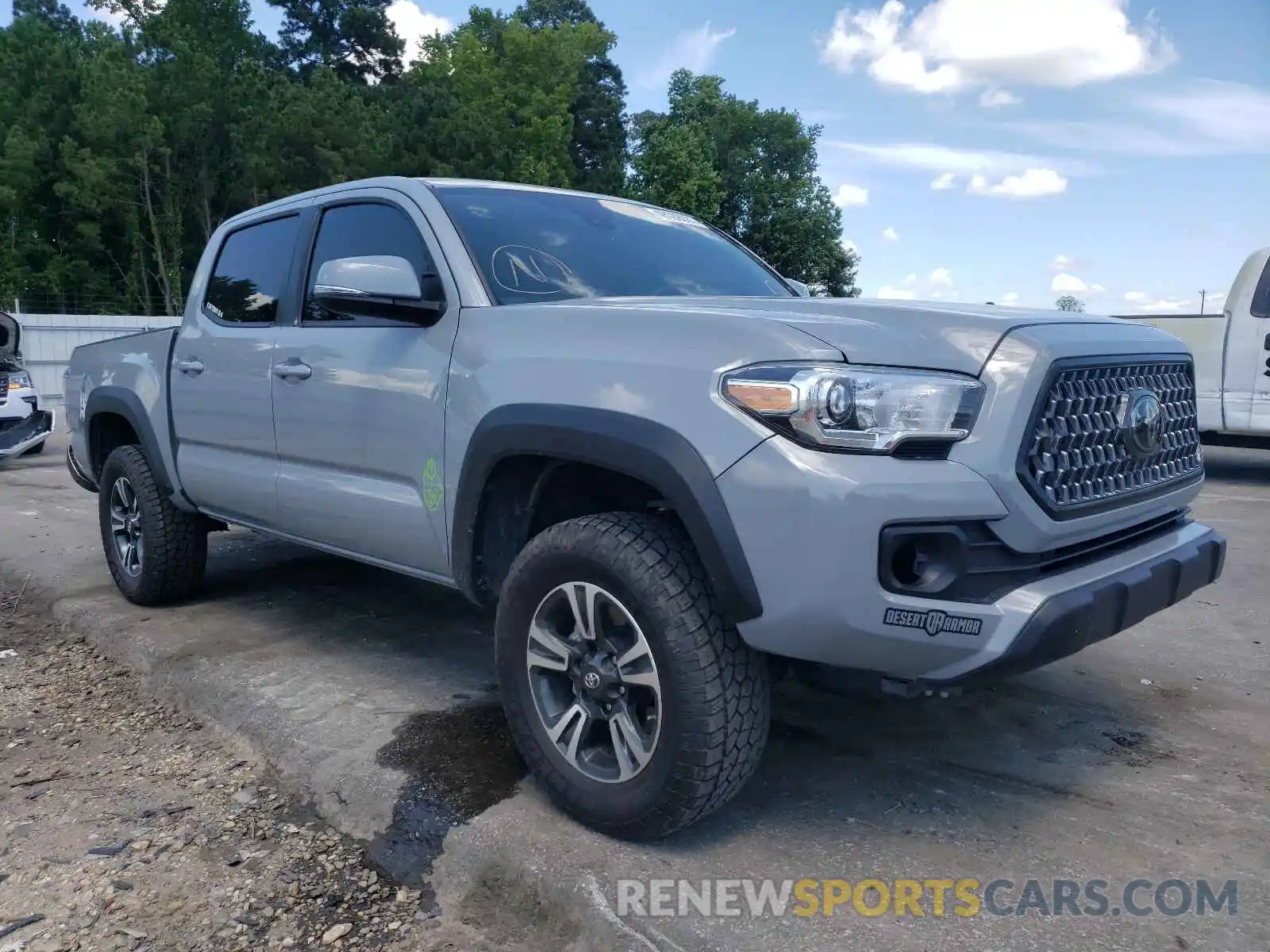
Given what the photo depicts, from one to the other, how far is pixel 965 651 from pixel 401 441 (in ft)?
6.22

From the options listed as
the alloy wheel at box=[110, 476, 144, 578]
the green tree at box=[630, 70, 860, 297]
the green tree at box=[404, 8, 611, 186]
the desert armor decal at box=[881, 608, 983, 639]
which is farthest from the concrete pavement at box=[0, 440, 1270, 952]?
the green tree at box=[630, 70, 860, 297]

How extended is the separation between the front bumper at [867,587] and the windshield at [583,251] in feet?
4.24

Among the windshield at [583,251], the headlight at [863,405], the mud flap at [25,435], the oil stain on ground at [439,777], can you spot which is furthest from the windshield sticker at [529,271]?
the mud flap at [25,435]

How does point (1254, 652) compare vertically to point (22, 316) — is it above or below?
below

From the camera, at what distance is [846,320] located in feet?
8.30

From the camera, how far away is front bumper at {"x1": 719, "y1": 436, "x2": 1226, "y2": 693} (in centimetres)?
228

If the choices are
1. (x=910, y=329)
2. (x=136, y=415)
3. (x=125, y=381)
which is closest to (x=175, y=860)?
(x=910, y=329)

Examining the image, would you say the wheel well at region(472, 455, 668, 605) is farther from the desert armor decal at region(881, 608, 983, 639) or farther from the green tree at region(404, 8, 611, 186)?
the green tree at region(404, 8, 611, 186)

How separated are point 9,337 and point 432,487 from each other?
10857 millimetres

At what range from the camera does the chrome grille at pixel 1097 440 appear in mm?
2455

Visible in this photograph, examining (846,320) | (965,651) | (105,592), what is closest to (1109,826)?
(965,651)

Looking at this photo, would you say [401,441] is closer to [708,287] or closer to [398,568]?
[398,568]

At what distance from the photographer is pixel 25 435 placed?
10.9m

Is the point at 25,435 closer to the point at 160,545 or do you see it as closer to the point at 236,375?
the point at 160,545
